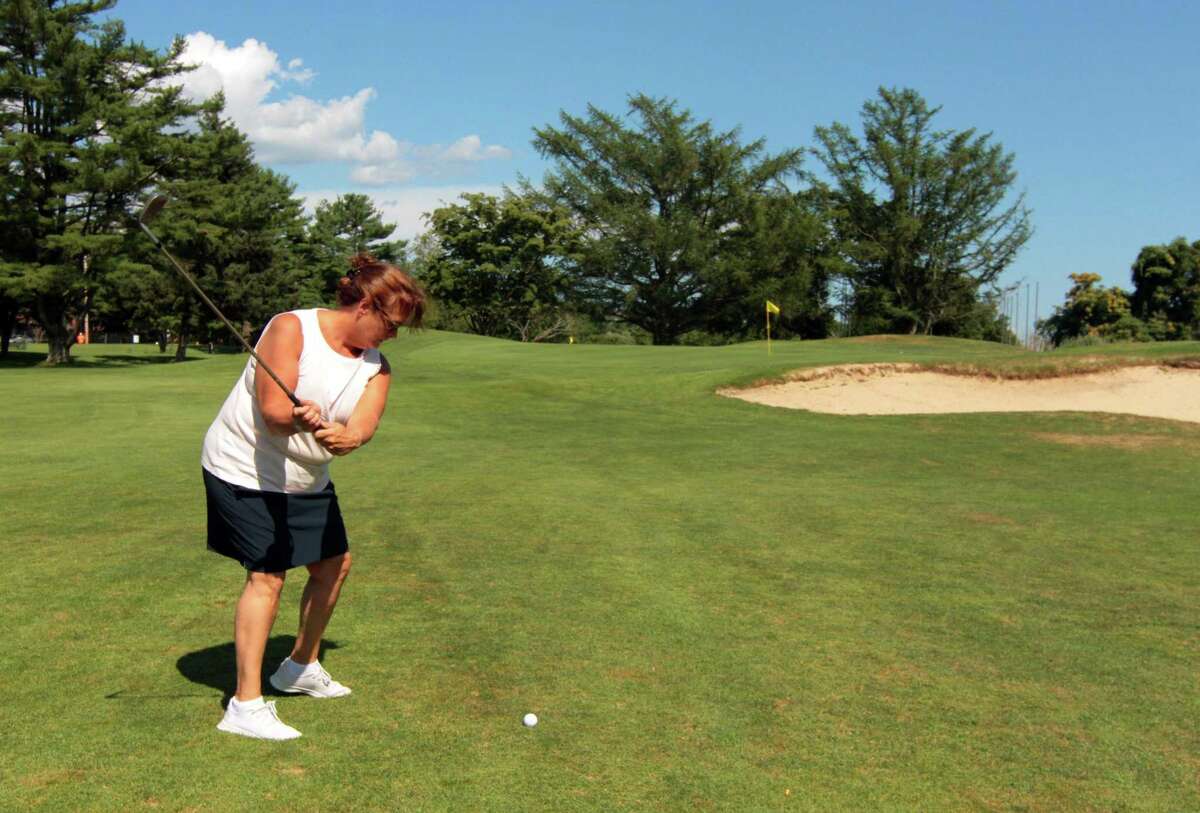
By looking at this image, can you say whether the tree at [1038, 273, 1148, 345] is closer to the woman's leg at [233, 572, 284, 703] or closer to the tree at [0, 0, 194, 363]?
the tree at [0, 0, 194, 363]

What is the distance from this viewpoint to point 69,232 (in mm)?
43281

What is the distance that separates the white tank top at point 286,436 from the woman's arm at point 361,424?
0.13 ft

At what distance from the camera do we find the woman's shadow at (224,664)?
531 cm

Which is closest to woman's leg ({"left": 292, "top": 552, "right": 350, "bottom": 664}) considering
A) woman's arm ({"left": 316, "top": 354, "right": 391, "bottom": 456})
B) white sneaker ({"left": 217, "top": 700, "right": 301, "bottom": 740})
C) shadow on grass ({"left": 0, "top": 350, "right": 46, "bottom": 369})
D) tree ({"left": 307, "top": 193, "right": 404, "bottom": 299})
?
white sneaker ({"left": 217, "top": 700, "right": 301, "bottom": 740})

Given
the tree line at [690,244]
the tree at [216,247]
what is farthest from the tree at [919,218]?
the tree at [216,247]

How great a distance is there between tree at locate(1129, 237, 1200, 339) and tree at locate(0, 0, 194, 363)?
5549cm

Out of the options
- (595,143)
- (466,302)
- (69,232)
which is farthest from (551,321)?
(69,232)

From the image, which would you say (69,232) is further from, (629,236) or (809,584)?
(809,584)

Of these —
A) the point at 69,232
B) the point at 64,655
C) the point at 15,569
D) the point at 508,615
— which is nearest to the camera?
the point at 64,655

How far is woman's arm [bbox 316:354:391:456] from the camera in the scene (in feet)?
14.9

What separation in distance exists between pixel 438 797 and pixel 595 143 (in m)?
75.5

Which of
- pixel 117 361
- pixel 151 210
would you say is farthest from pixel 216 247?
pixel 151 210

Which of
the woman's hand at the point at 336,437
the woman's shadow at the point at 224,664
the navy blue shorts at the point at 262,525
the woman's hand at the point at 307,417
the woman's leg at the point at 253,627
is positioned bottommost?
the woman's shadow at the point at 224,664

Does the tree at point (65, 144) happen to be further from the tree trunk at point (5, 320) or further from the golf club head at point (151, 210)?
the golf club head at point (151, 210)
